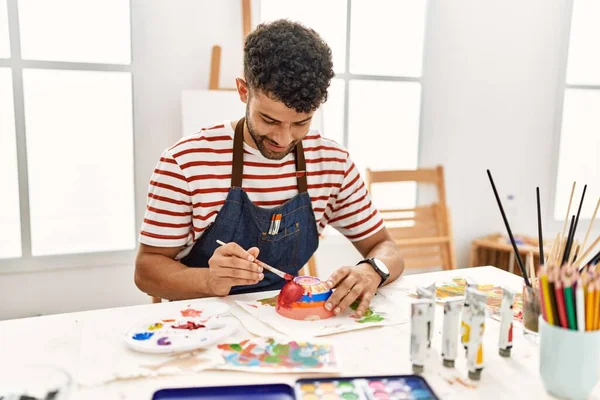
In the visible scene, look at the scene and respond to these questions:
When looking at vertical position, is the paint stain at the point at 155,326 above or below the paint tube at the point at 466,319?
below

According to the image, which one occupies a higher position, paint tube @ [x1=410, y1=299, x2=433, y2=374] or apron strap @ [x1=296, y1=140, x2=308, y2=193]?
apron strap @ [x1=296, y1=140, x2=308, y2=193]

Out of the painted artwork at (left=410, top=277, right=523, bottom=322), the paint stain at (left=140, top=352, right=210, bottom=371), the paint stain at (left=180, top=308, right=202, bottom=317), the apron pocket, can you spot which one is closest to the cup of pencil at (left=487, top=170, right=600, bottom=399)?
the painted artwork at (left=410, top=277, right=523, bottom=322)

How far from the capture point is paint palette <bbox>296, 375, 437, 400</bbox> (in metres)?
0.80

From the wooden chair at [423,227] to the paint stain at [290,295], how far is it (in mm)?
1777

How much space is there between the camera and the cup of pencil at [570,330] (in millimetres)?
749

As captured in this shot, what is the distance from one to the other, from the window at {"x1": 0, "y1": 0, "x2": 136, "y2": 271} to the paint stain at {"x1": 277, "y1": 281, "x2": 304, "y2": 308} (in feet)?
5.38

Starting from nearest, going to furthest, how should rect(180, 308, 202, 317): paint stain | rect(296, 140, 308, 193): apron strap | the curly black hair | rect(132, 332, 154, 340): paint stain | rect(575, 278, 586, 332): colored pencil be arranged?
rect(575, 278, 586, 332): colored pencil < rect(132, 332, 154, 340): paint stain < rect(180, 308, 202, 317): paint stain < the curly black hair < rect(296, 140, 308, 193): apron strap

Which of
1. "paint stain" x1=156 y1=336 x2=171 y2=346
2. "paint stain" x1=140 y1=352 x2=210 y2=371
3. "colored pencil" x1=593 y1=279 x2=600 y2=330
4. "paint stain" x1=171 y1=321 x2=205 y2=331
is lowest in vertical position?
"paint stain" x1=140 y1=352 x2=210 y2=371

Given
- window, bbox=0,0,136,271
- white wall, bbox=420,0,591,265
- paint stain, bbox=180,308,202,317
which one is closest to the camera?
paint stain, bbox=180,308,202,317

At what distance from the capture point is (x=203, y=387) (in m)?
0.82

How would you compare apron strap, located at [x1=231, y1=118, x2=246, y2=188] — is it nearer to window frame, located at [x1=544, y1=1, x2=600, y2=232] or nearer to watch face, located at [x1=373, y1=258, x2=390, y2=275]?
watch face, located at [x1=373, y1=258, x2=390, y2=275]

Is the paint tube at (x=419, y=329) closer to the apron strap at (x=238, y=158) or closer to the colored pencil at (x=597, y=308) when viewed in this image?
the colored pencil at (x=597, y=308)

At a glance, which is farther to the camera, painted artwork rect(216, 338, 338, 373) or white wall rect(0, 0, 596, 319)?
white wall rect(0, 0, 596, 319)

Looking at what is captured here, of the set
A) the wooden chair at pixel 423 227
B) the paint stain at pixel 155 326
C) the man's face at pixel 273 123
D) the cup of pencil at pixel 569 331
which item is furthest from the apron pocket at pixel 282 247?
the wooden chair at pixel 423 227
